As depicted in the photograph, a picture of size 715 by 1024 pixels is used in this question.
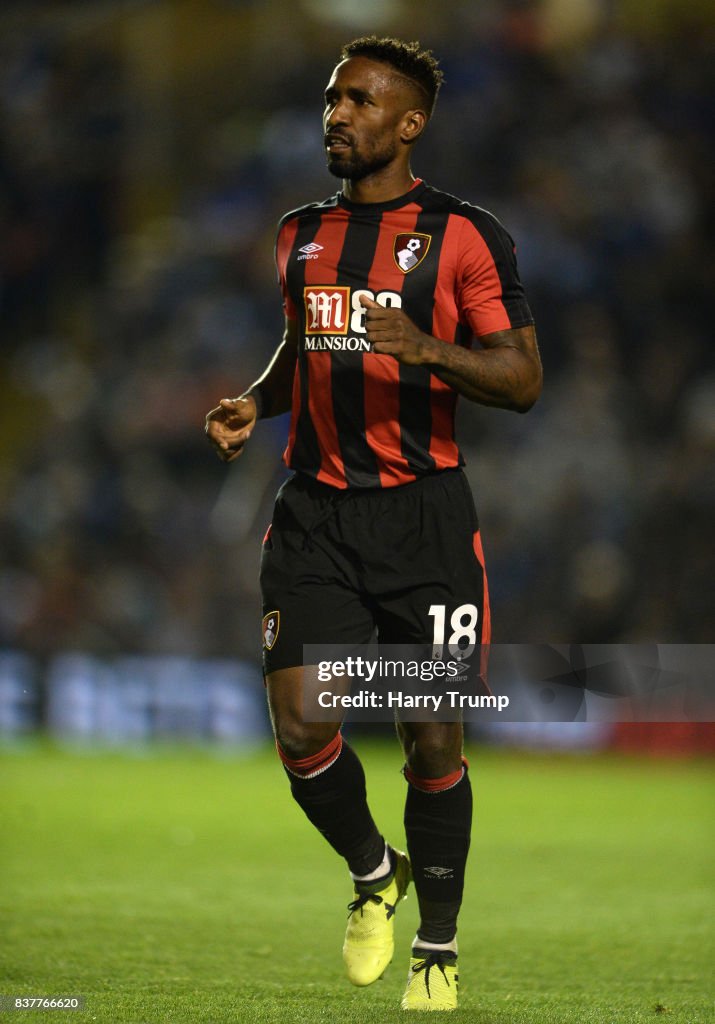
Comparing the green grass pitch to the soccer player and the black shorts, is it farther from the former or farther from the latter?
the black shorts

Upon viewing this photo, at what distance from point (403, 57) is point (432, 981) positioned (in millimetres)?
2165

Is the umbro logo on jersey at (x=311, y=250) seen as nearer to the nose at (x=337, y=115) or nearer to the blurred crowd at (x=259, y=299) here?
the nose at (x=337, y=115)

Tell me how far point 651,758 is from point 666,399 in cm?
244

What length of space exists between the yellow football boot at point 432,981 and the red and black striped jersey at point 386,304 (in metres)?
1.10

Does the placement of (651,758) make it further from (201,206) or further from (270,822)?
(201,206)

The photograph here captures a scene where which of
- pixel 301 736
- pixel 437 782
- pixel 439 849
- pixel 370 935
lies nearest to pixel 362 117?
pixel 301 736

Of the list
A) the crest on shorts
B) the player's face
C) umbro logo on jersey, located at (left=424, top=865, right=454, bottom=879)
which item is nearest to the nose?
the player's face

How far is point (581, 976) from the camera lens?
3.82 meters

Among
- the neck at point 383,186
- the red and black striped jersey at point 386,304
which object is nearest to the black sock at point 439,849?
the red and black striped jersey at point 386,304

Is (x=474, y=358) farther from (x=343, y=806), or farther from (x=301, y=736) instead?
(x=343, y=806)

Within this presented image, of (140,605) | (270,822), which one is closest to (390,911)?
(270,822)

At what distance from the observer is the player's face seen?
3.53 metres

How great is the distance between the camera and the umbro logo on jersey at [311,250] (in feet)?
11.9

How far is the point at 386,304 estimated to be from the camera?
3.50 m
